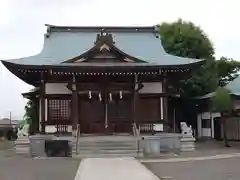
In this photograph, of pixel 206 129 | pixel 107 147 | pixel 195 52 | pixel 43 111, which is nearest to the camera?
pixel 107 147


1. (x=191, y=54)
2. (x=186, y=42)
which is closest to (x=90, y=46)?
(x=191, y=54)

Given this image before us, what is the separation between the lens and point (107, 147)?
23594 mm

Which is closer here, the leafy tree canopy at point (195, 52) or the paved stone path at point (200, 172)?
the paved stone path at point (200, 172)

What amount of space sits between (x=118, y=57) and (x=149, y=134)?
499 cm

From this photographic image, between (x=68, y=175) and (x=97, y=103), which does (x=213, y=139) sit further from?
(x=68, y=175)

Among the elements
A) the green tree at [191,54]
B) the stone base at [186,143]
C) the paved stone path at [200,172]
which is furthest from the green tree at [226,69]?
the paved stone path at [200,172]

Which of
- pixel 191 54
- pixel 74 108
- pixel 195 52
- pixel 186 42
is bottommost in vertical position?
pixel 74 108

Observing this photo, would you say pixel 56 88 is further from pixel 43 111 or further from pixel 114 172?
pixel 114 172

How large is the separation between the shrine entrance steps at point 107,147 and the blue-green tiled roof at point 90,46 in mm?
6128

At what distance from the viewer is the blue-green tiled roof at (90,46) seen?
29156mm

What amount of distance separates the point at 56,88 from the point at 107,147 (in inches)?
236

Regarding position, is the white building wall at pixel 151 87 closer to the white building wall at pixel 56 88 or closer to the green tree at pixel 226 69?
the white building wall at pixel 56 88

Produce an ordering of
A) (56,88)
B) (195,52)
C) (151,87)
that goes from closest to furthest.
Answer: (56,88), (151,87), (195,52)

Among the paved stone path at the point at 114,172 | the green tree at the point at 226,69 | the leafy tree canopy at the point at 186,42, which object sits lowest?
the paved stone path at the point at 114,172
